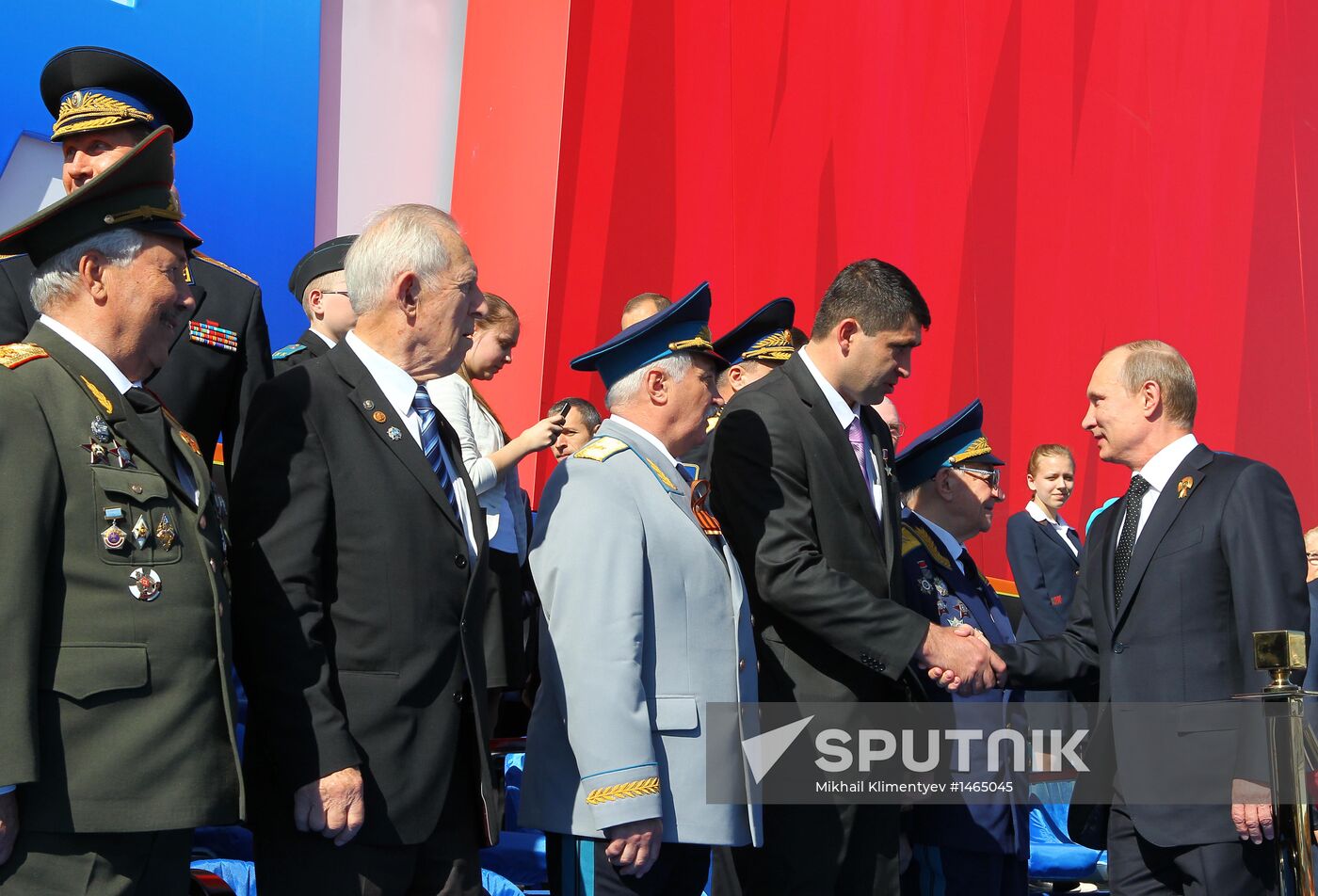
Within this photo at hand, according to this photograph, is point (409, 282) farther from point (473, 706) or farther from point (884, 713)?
point (884, 713)

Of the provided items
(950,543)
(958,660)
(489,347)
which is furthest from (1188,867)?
(489,347)

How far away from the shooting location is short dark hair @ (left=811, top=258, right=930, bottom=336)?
3727 mm

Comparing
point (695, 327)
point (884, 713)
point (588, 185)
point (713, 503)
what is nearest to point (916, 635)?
point (884, 713)

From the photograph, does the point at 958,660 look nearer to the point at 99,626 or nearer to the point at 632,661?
the point at 632,661

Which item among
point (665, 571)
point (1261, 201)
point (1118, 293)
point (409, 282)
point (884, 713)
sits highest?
point (1261, 201)

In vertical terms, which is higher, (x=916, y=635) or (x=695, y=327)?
(x=695, y=327)

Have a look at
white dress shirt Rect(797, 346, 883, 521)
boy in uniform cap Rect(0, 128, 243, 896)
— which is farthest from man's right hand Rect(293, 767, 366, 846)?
white dress shirt Rect(797, 346, 883, 521)

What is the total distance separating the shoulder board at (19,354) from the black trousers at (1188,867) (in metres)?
2.82

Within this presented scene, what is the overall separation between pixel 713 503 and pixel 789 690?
51 cm

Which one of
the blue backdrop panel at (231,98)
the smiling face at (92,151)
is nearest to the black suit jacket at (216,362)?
the smiling face at (92,151)

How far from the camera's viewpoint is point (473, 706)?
8.78 ft

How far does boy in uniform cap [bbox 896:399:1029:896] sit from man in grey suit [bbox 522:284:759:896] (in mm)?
836

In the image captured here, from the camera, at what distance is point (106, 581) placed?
86.0 inches

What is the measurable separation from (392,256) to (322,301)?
4.58 feet
